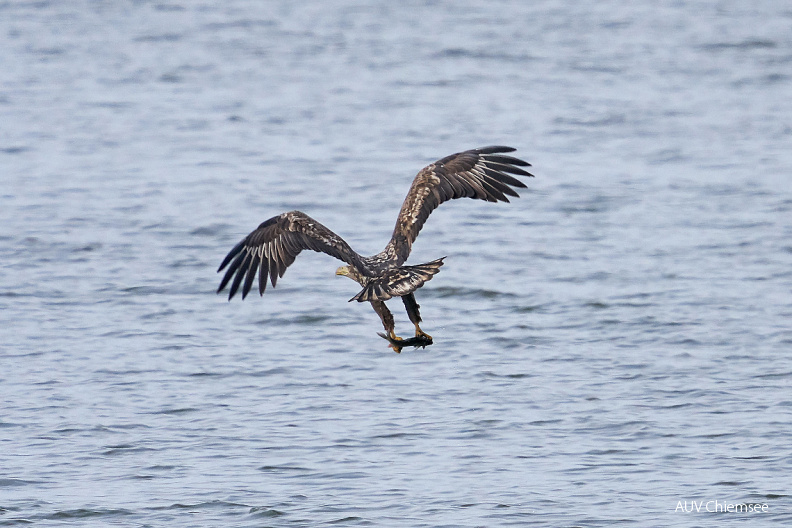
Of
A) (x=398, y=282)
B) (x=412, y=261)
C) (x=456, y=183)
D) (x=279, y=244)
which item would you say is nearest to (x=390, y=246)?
(x=279, y=244)

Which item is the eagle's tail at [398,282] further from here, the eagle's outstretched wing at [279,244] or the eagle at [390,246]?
the eagle's outstretched wing at [279,244]

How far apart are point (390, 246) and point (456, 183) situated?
3.66 ft

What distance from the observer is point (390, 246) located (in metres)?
9.95

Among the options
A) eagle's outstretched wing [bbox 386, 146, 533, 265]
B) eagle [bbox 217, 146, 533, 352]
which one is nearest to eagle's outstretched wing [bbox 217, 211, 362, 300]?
eagle [bbox 217, 146, 533, 352]

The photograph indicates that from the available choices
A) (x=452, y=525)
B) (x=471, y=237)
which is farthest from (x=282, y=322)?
(x=452, y=525)

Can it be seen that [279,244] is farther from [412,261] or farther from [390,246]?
[412,261]

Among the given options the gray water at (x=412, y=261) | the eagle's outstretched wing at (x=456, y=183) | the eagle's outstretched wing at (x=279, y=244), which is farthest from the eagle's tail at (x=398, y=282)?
the gray water at (x=412, y=261)

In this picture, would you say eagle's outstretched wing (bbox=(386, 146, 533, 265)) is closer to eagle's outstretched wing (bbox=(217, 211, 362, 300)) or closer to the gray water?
eagle's outstretched wing (bbox=(217, 211, 362, 300))

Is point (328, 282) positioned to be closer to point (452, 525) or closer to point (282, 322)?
point (282, 322)

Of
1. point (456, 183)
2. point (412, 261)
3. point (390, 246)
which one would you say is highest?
point (456, 183)

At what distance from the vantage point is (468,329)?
49.5ft

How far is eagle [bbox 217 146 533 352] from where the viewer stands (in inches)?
360

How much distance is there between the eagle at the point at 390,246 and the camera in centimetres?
913

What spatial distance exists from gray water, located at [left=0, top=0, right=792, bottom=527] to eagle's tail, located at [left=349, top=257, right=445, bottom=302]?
2117mm
